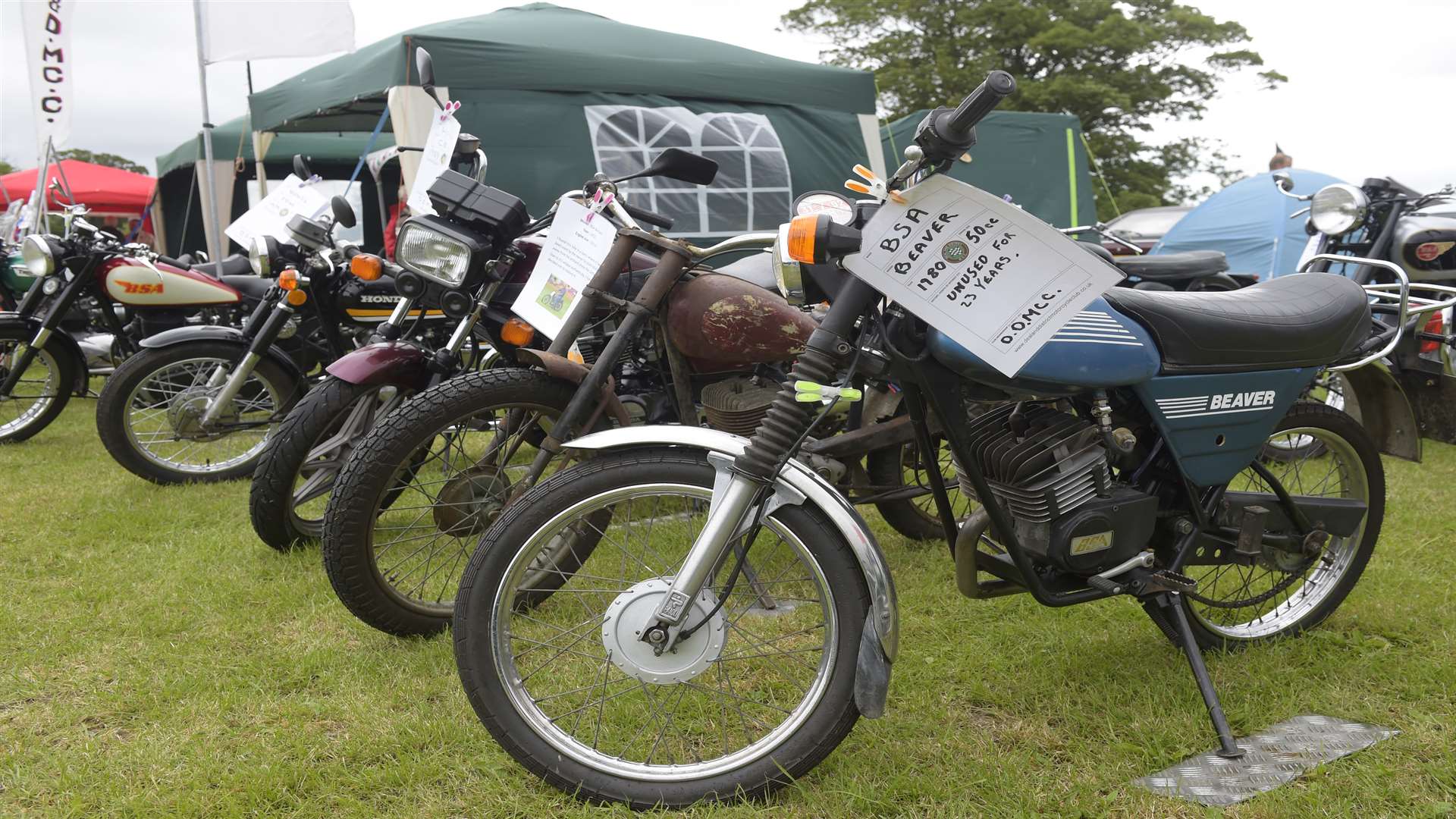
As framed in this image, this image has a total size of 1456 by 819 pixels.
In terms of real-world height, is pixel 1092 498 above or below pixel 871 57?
above

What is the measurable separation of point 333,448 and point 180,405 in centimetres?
160

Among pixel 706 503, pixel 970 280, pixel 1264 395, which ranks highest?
pixel 970 280

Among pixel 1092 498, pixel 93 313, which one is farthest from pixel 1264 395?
pixel 93 313

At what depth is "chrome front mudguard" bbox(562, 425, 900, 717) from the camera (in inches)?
68.0

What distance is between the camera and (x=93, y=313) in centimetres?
591

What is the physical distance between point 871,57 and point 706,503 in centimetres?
2808

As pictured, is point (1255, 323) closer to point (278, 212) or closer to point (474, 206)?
point (474, 206)

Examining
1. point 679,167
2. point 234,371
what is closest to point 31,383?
point 234,371

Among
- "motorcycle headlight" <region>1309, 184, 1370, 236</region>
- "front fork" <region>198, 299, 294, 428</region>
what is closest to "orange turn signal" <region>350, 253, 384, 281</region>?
"front fork" <region>198, 299, 294, 428</region>

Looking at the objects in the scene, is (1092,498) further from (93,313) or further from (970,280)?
(93,313)

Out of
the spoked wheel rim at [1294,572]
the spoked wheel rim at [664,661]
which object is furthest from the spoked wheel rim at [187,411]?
the spoked wheel rim at [1294,572]

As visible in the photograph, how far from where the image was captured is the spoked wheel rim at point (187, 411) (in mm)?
4305

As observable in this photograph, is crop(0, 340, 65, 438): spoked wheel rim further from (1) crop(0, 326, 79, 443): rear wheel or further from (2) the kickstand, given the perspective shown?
(2) the kickstand

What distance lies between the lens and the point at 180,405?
4.29 metres
